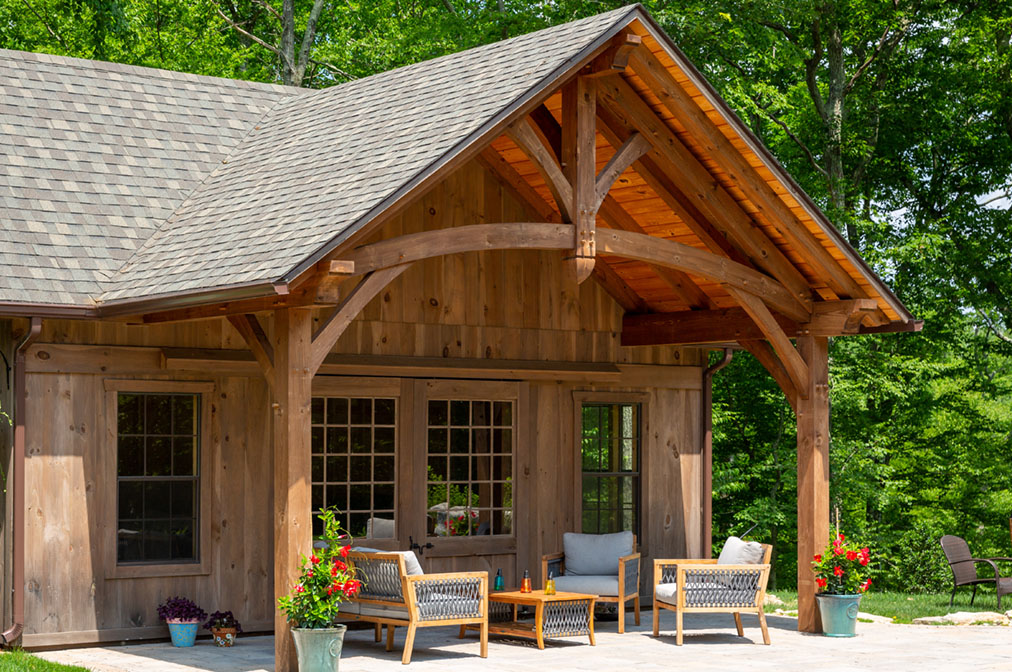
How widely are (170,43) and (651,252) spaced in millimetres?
14759

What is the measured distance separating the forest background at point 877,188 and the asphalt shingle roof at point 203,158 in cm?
652

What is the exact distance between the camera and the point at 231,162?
1220cm

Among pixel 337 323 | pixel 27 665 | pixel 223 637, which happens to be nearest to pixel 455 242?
pixel 337 323

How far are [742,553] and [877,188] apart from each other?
40.2 ft

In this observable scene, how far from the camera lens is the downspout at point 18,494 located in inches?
387

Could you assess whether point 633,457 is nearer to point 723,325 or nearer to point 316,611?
point 723,325

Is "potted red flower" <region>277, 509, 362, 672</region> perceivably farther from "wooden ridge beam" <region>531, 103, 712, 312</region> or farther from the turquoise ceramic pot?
"wooden ridge beam" <region>531, 103, 712, 312</region>

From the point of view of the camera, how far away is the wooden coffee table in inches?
409

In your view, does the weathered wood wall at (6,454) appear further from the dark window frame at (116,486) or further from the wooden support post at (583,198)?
the wooden support post at (583,198)

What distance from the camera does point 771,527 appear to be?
864 inches

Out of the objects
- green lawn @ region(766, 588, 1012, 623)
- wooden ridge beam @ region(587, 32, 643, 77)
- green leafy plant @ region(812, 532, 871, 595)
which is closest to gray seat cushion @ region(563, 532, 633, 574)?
green leafy plant @ region(812, 532, 871, 595)

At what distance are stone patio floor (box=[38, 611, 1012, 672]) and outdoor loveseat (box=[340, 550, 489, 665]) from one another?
10.4 inches

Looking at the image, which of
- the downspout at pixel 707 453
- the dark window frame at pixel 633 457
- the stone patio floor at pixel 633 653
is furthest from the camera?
the downspout at pixel 707 453

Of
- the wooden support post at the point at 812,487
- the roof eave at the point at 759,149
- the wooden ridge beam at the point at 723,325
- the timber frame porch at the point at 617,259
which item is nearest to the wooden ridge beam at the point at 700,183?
the timber frame porch at the point at 617,259
